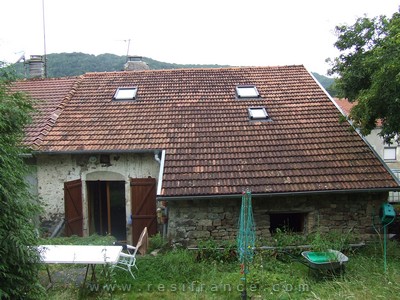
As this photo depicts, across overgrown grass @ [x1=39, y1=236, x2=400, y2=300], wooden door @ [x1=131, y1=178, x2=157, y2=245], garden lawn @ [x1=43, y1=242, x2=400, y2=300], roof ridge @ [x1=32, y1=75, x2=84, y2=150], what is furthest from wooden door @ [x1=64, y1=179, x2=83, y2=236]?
overgrown grass @ [x1=39, y1=236, x2=400, y2=300]

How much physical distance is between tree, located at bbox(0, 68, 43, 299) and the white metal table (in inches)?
50.7

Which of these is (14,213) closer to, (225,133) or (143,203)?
(143,203)

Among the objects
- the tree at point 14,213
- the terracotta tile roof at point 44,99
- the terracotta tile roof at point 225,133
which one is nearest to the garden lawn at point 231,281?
the tree at point 14,213

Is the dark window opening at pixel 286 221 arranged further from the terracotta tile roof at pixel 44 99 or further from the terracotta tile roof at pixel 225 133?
the terracotta tile roof at pixel 44 99

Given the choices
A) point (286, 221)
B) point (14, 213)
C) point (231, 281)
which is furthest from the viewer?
point (286, 221)

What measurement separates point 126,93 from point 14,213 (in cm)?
777

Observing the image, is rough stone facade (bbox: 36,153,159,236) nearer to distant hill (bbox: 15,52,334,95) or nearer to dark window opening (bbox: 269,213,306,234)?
dark window opening (bbox: 269,213,306,234)

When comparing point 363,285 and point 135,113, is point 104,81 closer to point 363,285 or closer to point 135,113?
point 135,113

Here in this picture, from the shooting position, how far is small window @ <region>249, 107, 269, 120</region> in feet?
32.9

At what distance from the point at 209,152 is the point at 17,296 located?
219 inches

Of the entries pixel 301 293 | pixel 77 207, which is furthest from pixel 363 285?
pixel 77 207

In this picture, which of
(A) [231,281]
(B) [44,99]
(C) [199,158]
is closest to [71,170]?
(B) [44,99]

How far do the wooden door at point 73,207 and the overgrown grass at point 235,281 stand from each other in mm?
2945

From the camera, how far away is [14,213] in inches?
167
